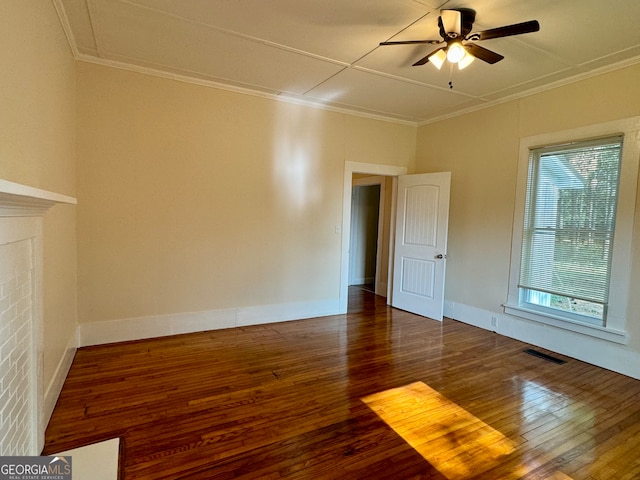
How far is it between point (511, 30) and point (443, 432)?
2.68 metres

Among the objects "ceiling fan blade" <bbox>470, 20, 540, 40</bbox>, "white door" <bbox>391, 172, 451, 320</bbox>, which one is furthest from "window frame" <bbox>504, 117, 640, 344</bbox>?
"ceiling fan blade" <bbox>470, 20, 540, 40</bbox>

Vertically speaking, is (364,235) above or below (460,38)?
below

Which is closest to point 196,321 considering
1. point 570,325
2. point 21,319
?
point 21,319

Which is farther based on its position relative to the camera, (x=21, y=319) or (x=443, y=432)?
(x=443, y=432)

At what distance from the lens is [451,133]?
484 cm

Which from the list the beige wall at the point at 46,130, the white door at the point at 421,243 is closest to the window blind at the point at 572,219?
the white door at the point at 421,243

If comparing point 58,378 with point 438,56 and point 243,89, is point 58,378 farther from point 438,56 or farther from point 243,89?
point 438,56

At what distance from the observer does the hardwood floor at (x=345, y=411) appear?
75.9 inches

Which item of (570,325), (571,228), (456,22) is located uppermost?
(456,22)

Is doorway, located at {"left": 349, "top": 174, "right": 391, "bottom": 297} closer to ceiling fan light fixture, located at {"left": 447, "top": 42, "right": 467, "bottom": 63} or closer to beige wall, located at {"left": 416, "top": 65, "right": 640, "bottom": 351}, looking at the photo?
beige wall, located at {"left": 416, "top": 65, "right": 640, "bottom": 351}

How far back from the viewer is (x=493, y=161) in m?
4.29

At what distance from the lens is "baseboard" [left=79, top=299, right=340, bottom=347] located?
3.52 m

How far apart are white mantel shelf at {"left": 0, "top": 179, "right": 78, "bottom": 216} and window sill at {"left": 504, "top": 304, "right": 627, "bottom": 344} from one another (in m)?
4.47

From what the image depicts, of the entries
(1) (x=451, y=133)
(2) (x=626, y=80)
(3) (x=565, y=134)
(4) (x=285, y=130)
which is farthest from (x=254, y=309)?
(2) (x=626, y=80)
